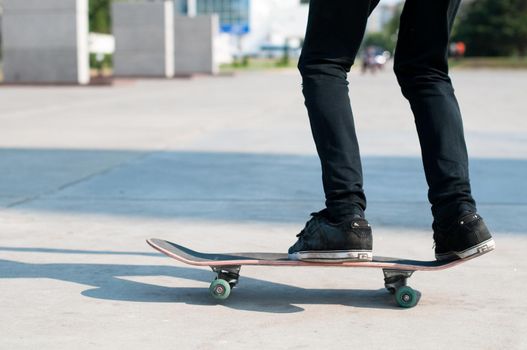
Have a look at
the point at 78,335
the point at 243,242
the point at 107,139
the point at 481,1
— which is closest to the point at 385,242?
the point at 243,242

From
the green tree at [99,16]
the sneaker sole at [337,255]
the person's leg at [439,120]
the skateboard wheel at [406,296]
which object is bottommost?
the green tree at [99,16]

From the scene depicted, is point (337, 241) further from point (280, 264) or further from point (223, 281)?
point (223, 281)

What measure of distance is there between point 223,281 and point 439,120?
32.3 inches

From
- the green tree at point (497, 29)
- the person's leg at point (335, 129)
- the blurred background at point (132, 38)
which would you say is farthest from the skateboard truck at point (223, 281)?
the green tree at point (497, 29)

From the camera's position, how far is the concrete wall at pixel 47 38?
22047 mm

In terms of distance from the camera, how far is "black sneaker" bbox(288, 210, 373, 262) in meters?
3.00

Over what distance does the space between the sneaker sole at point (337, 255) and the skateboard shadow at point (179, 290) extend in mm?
143

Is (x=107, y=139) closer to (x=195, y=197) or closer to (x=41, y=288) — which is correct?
(x=195, y=197)

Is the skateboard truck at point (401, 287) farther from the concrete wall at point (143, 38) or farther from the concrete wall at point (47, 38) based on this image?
the concrete wall at point (143, 38)

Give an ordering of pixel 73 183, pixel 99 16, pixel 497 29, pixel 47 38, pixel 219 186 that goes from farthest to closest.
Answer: pixel 497 29 → pixel 99 16 → pixel 47 38 → pixel 73 183 → pixel 219 186

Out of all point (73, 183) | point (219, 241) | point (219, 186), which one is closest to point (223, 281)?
point (219, 241)

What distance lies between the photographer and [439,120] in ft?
10.2

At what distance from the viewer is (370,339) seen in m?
2.66

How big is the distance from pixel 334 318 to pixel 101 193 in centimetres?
289
